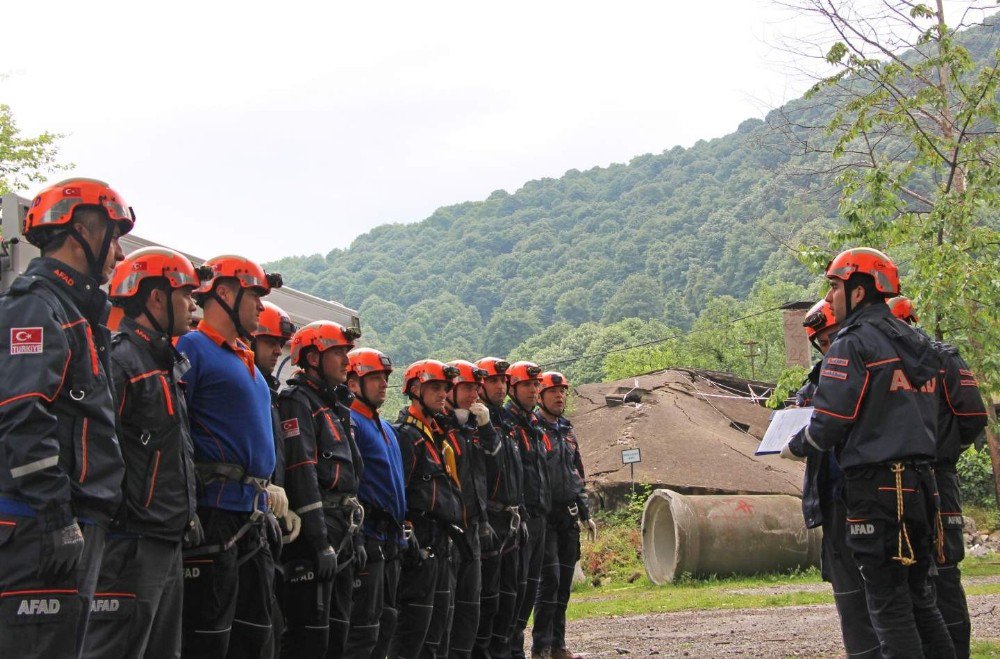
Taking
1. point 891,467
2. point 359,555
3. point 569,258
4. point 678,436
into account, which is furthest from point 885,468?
point 569,258

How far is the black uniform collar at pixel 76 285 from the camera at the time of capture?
4633 mm

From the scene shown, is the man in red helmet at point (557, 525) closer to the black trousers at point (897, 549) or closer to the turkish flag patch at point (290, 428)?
the black trousers at point (897, 549)

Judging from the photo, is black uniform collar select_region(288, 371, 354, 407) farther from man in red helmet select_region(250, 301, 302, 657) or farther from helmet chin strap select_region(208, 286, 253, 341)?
helmet chin strap select_region(208, 286, 253, 341)

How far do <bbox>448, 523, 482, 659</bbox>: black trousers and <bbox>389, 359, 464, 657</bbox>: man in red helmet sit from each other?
0.45m

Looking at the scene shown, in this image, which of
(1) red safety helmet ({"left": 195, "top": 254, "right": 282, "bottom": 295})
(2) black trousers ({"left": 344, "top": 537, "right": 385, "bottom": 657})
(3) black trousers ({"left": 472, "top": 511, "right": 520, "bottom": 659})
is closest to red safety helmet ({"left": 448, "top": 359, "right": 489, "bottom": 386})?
(3) black trousers ({"left": 472, "top": 511, "right": 520, "bottom": 659})

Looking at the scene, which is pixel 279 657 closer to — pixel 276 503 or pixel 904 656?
pixel 276 503

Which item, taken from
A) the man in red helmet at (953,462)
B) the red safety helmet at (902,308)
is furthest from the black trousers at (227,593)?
the red safety helmet at (902,308)

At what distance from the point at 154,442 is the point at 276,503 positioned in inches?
45.5

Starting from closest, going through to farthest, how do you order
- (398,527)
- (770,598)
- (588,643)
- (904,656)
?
(904,656)
(398,527)
(588,643)
(770,598)

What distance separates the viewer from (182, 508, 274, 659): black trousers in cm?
559

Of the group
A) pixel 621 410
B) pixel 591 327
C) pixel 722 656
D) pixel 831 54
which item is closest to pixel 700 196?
pixel 591 327

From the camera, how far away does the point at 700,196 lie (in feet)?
390

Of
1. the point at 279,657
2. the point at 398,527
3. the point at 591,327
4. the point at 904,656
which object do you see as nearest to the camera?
the point at 904,656

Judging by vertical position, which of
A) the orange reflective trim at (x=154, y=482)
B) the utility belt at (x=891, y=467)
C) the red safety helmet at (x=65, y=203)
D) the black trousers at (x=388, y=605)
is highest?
the red safety helmet at (x=65, y=203)
